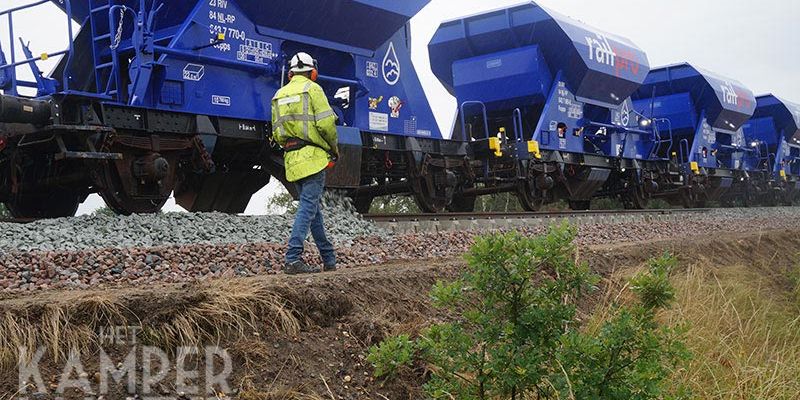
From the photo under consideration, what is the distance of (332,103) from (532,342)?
7.80 meters

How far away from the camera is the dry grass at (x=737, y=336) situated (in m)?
4.21

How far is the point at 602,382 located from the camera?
10.3 ft

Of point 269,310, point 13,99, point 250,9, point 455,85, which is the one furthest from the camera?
point 455,85

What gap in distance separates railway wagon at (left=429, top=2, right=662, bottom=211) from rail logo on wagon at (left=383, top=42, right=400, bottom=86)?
2.46 meters

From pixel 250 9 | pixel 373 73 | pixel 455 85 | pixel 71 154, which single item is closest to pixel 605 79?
pixel 455 85

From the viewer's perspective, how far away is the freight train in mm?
8070

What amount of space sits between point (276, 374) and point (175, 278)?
2.46m

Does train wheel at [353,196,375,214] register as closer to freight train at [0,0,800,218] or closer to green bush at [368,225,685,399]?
freight train at [0,0,800,218]

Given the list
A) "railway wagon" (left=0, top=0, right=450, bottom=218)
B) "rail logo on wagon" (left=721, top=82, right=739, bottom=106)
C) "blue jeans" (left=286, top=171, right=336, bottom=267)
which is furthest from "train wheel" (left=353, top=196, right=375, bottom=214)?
"rail logo on wagon" (left=721, top=82, right=739, bottom=106)

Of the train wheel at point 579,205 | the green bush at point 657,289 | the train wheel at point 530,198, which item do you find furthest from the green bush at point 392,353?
the train wheel at point 579,205

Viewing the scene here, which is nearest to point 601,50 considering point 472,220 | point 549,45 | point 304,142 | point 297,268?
point 549,45

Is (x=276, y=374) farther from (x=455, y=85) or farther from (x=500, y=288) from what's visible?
(x=455, y=85)

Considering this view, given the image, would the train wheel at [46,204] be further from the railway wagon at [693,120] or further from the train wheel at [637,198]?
the railway wagon at [693,120]

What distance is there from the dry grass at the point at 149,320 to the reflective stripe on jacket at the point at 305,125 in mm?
2262
